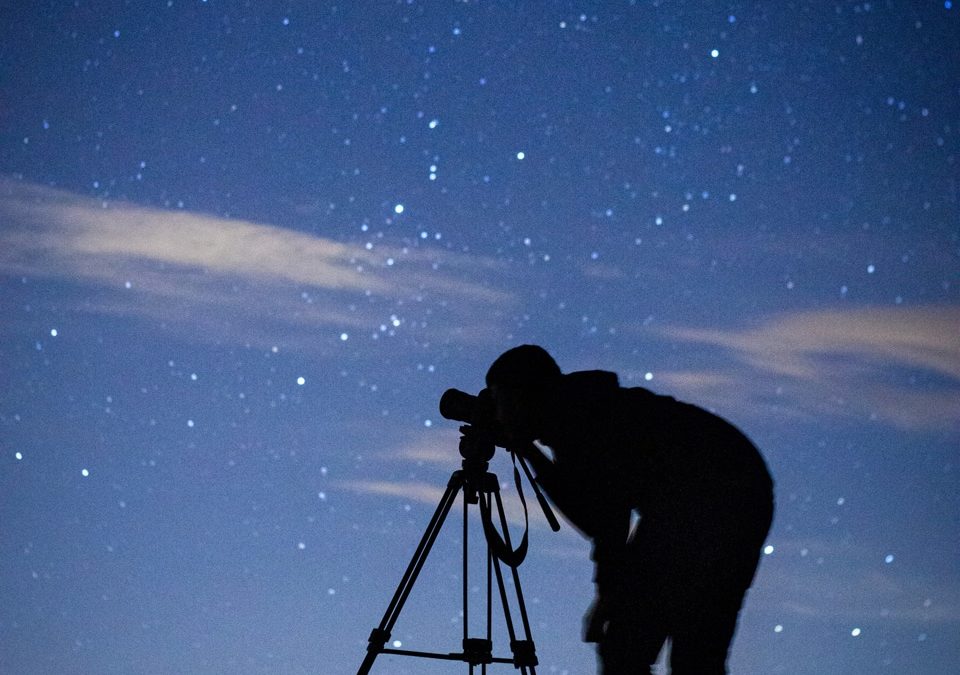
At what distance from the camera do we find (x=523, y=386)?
7.11ft

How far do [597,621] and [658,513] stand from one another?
0.74 ft

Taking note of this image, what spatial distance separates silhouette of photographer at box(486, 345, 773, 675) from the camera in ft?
6.12

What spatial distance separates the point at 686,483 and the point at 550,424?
328 mm

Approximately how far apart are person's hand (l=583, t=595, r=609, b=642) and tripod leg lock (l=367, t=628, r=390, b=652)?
3.03 feet

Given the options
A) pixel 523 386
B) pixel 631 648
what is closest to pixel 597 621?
pixel 631 648

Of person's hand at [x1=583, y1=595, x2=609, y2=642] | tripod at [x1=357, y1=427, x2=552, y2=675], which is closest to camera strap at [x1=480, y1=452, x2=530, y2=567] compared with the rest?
tripod at [x1=357, y1=427, x2=552, y2=675]

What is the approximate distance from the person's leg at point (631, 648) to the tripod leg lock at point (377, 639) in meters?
0.98

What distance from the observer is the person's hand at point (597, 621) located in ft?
6.31

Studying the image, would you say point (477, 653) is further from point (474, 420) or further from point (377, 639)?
point (474, 420)

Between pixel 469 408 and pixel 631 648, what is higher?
pixel 469 408

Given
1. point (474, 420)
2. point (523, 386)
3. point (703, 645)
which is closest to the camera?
point (703, 645)

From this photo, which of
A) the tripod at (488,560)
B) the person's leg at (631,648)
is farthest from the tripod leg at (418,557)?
the person's leg at (631,648)

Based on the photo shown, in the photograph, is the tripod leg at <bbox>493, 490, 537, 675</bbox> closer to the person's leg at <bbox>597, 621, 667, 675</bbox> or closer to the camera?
the camera

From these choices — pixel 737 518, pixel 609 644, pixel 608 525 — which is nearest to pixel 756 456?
pixel 737 518
